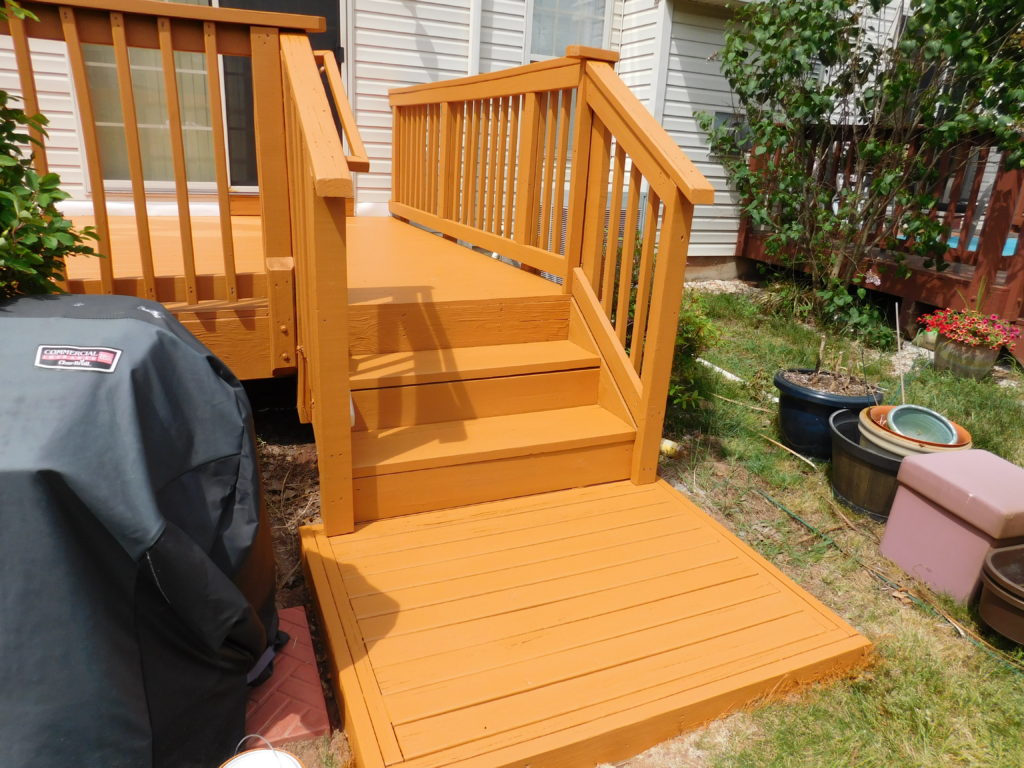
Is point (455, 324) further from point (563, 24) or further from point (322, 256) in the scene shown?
point (563, 24)

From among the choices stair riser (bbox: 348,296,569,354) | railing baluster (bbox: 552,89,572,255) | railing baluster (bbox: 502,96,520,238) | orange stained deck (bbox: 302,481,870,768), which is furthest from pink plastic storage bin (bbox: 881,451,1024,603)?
railing baluster (bbox: 502,96,520,238)

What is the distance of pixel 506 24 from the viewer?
Result: 5.71 metres

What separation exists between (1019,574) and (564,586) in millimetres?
Answer: 1371

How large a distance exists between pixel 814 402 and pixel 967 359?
1.93m

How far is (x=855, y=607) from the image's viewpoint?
2.36 meters

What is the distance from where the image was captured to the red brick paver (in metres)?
1.71

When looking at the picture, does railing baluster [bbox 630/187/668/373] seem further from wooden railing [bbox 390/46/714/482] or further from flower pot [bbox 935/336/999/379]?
flower pot [bbox 935/336/999/379]

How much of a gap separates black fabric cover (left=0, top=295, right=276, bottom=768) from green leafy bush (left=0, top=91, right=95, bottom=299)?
102 mm

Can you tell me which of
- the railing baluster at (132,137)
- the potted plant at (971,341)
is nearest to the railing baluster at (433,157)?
the railing baluster at (132,137)

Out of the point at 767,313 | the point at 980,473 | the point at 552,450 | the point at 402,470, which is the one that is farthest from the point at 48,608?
the point at 767,313

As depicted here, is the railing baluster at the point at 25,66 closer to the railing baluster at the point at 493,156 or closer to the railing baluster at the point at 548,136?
the railing baluster at the point at 548,136

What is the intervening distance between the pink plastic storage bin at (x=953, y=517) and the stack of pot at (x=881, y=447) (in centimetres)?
20

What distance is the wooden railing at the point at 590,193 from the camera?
8.55 ft

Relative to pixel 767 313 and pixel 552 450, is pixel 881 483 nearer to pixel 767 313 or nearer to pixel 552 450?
pixel 552 450
